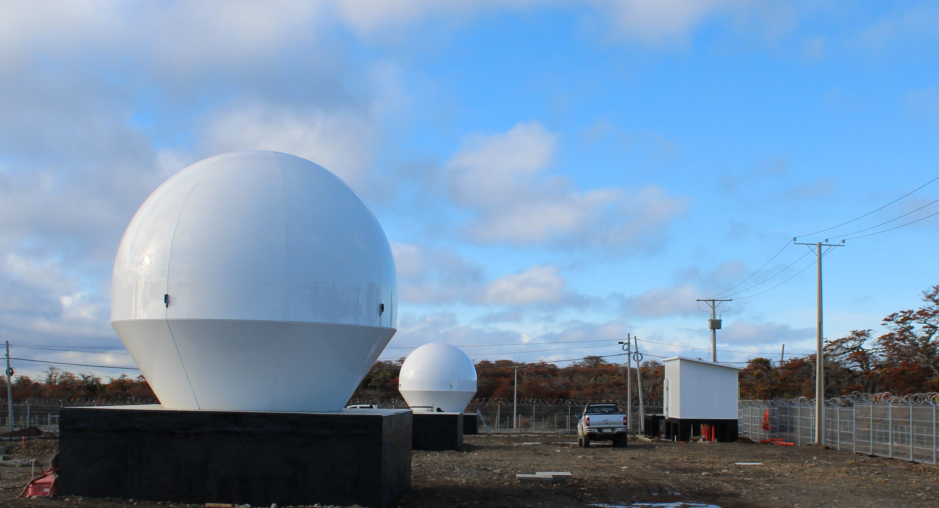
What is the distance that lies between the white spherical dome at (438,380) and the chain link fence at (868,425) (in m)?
13.5

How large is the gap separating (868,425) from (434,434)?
1436 centimetres

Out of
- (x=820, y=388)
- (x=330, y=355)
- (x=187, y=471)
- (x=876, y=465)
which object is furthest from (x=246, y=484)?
(x=820, y=388)

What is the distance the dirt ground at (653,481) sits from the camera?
11.7m

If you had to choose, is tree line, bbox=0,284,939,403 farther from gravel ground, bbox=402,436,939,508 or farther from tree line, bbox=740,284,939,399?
gravel ground, bbox=402,436,939,508

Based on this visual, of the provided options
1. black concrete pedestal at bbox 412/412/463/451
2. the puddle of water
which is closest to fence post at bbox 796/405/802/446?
black concrete pedestal at bbox 412/412/463/451

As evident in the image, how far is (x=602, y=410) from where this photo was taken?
26.8m

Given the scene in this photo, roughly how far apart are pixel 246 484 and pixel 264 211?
3.83 m

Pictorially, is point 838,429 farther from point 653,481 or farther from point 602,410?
point 653,481

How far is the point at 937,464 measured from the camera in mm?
19078

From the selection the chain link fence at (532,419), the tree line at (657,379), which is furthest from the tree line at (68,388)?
the chain link fence at (532,419)

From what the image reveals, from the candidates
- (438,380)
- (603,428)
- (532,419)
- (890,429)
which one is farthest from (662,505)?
(532,419)

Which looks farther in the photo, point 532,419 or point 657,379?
point 657,379

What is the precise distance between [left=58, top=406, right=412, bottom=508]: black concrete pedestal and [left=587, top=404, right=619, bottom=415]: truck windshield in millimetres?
17693

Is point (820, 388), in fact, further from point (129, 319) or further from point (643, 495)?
point (129, 319)
